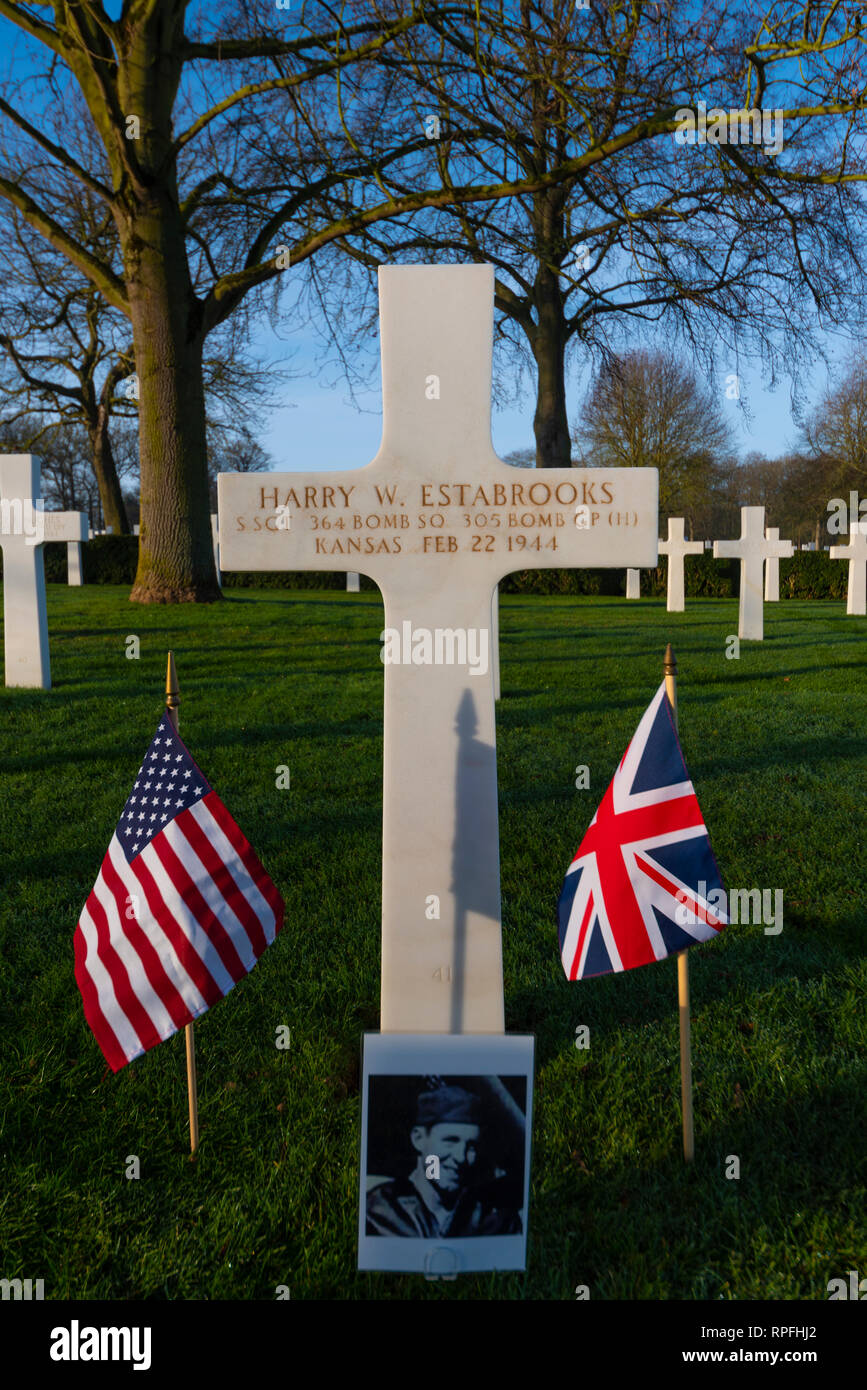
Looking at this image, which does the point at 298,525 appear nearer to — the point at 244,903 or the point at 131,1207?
the point at 244,903

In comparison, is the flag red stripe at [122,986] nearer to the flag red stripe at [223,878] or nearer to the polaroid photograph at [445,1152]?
the flag red stripe at [223,878]

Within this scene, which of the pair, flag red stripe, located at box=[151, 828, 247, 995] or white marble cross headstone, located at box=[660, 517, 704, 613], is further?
white marble cross headstone, located at box=[660, 517, 704, 613]

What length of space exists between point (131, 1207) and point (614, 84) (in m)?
10.3

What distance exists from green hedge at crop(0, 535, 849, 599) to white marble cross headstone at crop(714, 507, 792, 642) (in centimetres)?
1044

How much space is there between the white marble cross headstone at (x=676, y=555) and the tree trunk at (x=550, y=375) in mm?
4843

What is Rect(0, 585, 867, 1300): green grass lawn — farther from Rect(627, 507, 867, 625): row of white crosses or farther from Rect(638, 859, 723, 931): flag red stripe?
Rect(627, 507, 867, 625): row of white crosses

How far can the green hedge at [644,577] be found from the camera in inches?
914

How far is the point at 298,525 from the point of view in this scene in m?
2.61

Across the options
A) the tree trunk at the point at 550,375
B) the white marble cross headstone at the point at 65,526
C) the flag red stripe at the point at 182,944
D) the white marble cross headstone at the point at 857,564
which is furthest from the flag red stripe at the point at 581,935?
the tree trunk at the point at 550,375

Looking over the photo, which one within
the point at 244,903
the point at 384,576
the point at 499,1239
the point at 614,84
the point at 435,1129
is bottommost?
the point at 499,1239

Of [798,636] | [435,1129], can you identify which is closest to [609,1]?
[798,636]

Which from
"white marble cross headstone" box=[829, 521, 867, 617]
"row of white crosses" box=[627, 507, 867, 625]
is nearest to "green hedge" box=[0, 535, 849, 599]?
"row of white crosses" box=[627, 507, 867, 625]

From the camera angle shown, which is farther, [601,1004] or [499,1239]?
[601,1004]

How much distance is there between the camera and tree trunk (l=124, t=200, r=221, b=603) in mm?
11977
